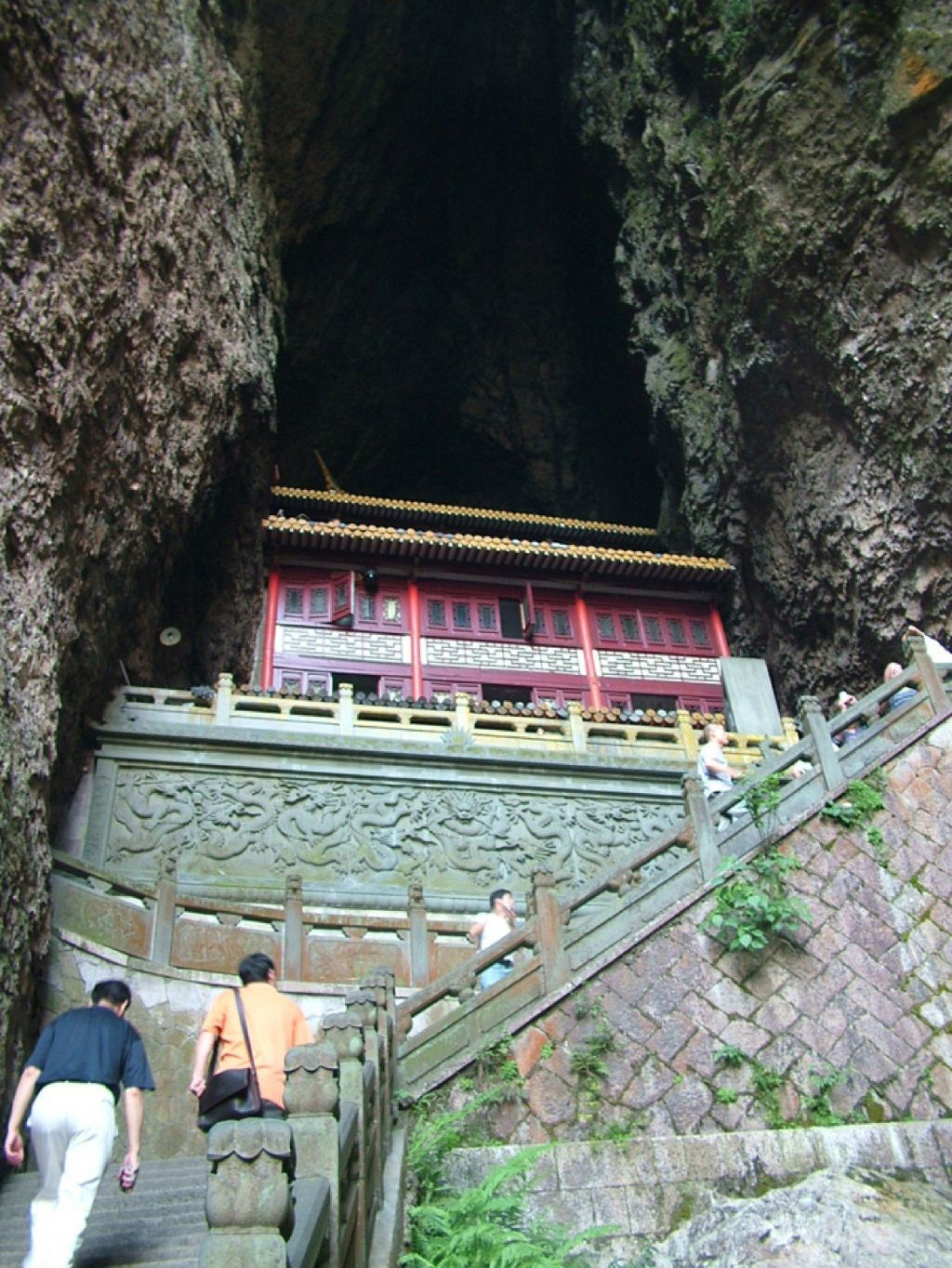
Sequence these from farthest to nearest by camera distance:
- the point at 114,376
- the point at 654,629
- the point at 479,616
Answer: the point at 654,629, the point at 479,616, the point at 114,376

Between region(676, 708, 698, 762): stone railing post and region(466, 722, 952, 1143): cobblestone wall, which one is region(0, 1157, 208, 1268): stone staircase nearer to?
region(466, 722, 952, 1143): cobblestone wall

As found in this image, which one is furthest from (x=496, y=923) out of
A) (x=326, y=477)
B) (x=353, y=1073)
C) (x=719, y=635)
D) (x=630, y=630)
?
(x=326, y=477)

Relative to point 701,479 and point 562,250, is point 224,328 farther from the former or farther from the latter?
point 562,250

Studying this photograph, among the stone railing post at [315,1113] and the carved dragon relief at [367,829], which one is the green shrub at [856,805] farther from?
the stone railing post at [315,1113]

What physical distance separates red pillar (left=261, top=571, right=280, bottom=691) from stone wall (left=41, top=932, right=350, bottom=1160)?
8.50m

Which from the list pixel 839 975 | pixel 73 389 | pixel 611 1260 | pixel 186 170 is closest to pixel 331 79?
pixel 186 170

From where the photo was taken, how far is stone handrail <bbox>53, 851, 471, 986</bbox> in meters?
8.73

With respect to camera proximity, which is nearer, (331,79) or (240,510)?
(240,510)

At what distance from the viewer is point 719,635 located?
760 inches

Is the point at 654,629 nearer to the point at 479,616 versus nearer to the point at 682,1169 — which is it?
the point at 479,616

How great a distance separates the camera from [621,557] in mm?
18625

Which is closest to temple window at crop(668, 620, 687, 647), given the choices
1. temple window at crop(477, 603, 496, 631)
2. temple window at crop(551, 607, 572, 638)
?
temple window at crop(551, 607, 572, 638)

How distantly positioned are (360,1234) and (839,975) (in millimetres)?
4639

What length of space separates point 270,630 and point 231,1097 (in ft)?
44.7
